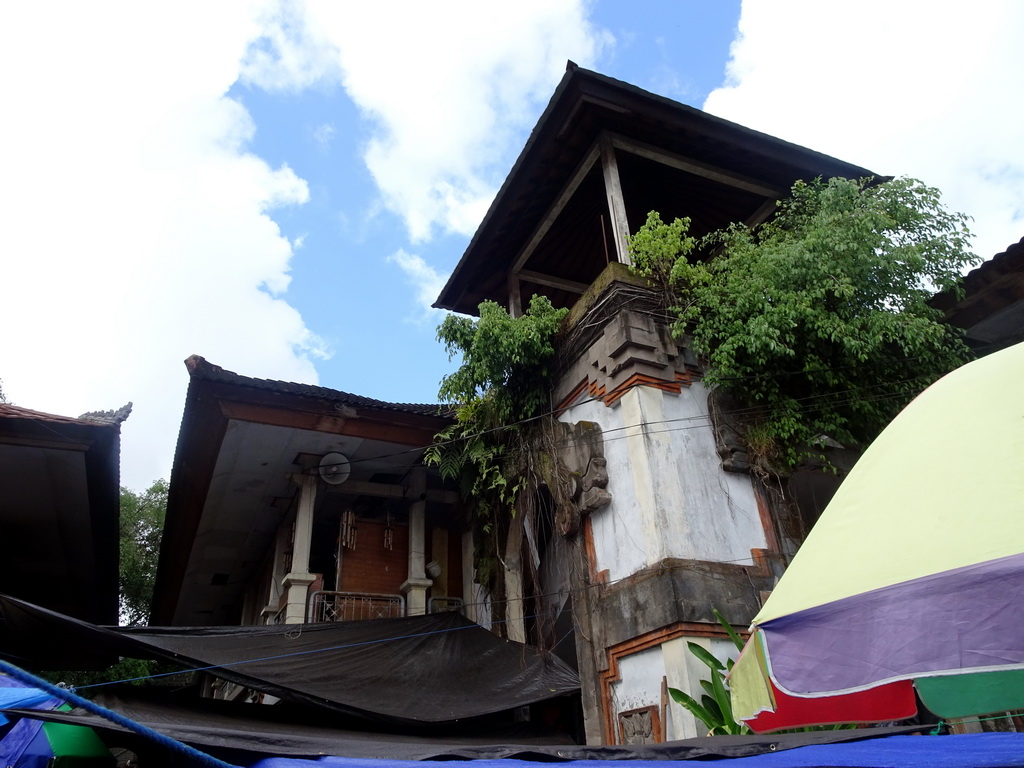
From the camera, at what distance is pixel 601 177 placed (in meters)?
9.71

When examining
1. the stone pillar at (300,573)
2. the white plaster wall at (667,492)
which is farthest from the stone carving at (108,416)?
the white plaster wall at (667,492)

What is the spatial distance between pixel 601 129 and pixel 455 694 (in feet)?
21.1

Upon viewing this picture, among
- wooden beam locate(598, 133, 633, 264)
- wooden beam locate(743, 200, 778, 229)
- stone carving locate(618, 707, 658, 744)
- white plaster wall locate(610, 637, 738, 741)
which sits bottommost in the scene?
stone carving locate(618, 707, 658, 744)

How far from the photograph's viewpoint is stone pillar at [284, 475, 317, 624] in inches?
331

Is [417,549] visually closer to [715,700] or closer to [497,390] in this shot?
[497,390]

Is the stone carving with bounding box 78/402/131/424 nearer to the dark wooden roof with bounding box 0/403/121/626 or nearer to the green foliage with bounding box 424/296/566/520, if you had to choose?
the dark wooden roof with bounding box 0/403/121/626

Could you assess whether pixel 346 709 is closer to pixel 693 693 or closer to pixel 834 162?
pixel 693 693

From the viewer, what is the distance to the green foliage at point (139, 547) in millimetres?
20219

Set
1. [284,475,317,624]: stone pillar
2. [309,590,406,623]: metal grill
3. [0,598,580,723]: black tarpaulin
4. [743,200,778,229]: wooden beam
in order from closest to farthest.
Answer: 1. [0,598,580,723]: black tarpaulin
2. [284,475,317,624]: stone pillar
3. [309,590,406,623]: metal grill
4. [743,200,778,229]: wooden beam

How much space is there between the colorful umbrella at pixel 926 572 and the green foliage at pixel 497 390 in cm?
517

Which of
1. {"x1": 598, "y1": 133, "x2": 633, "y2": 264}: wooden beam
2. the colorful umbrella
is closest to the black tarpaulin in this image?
the colorful umbrella

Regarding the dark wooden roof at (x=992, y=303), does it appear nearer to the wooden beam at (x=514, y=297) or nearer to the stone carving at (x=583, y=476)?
the stone carving at (x=583, y=476)

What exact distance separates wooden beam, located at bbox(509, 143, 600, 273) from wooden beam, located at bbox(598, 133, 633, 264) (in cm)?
19

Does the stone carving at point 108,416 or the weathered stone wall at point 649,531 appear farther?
the stone carving at point 108,416
